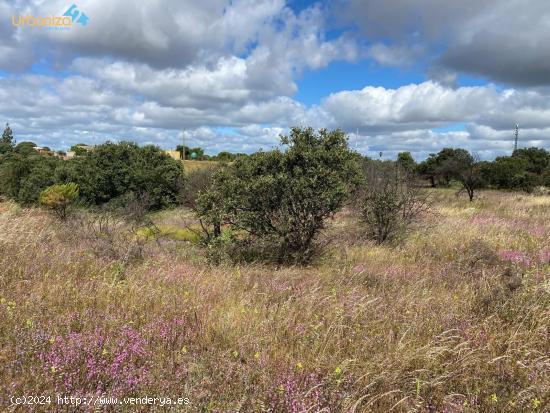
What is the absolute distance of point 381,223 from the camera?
39.3 ft

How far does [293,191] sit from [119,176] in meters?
36.1

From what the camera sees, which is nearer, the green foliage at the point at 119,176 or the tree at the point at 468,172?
the tree at the point at 468,172

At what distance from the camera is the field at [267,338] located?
266 cm

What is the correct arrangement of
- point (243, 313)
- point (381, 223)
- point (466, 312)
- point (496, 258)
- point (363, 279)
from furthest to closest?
point (381, 223) < point (496, 258) < point (363, 279) < point (466, 312) < point (243, 313)

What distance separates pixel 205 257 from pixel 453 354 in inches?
239

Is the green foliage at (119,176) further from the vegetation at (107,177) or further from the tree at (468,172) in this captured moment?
the tree at (468,172)

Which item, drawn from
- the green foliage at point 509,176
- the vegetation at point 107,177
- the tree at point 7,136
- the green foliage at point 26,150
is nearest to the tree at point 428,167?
the green foliage at point 509,176

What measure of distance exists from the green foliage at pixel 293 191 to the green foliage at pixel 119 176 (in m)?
31.0

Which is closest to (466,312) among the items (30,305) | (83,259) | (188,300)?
(188,300)

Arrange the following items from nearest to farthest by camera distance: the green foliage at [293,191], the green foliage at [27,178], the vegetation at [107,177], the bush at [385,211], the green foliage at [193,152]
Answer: the green foliage at [293,191], the bush at [385,211], the vegetation at [107,177], the green foliage at [27,178], the green foliage at [193,152]

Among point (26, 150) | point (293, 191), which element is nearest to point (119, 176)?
point (293, 191)

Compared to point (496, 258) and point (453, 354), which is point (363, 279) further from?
point (496, 258)

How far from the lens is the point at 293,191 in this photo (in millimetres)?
8594

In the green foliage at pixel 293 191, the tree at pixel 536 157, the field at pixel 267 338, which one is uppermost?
the tree at pixel 536 157
